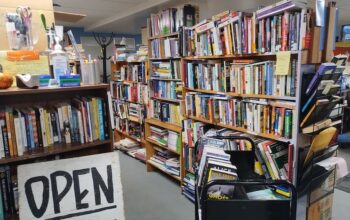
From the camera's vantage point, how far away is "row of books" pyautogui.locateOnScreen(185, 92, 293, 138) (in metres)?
1.84

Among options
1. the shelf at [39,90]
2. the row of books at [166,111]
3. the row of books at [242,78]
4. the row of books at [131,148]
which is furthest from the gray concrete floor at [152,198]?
the shelf at [39,90]

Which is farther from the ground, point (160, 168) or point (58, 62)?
point (58, 62)

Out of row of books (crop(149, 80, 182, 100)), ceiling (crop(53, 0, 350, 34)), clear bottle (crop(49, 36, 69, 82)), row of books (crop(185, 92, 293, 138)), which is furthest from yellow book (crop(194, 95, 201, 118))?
clear bottle (crop(49, 36, 69, 82))

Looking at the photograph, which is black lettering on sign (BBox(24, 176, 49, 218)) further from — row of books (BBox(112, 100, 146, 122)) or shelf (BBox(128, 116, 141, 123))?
shelf (BBox(128, 116, 141, 123))

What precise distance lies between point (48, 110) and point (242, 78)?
1.43 metres

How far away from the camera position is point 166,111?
3277 millimetres

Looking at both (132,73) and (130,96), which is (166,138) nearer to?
(130,96)

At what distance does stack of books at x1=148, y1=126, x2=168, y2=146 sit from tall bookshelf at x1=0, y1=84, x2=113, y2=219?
1.57 meters

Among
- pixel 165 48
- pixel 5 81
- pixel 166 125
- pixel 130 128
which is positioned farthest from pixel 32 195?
pixel 130 128

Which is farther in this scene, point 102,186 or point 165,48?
point 165,48

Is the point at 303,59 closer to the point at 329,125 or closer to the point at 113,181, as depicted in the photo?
the point at 329,125

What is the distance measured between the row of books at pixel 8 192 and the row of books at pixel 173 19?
221 centimetres

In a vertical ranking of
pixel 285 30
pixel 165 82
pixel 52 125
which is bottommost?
pixel 52 125

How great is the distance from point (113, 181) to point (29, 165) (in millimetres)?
450
